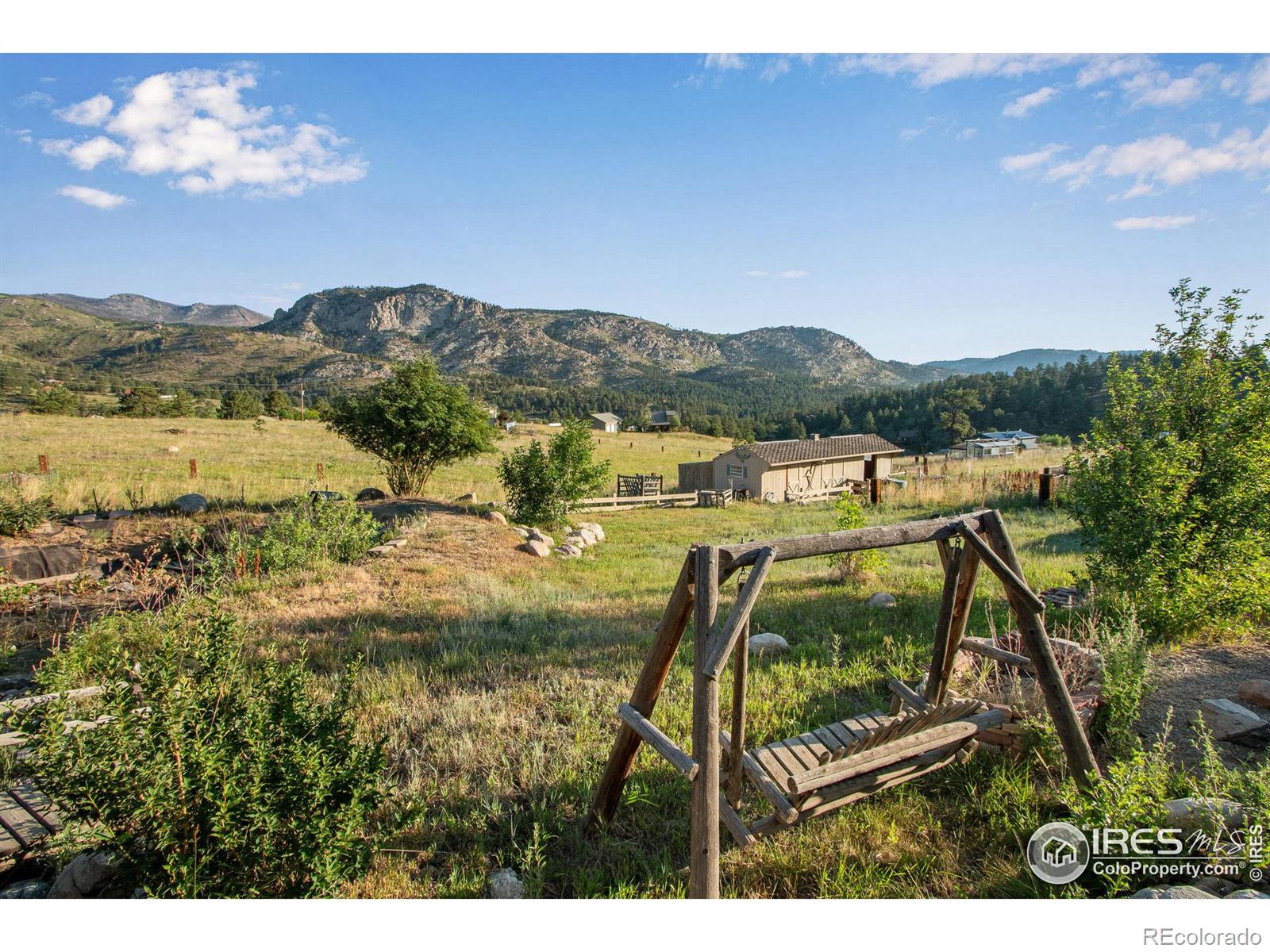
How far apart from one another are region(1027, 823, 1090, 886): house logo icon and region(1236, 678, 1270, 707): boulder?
2.89 metres

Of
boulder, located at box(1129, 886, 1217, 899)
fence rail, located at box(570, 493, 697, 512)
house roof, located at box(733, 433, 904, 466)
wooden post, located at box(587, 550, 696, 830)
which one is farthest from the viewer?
house roof, located at box(733, 433, 904, 466)

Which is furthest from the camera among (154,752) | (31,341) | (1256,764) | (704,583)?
(31,341)

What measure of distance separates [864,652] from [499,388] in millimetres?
125766

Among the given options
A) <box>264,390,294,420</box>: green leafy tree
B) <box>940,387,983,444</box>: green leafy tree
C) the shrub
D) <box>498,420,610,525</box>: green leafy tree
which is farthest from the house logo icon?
<box>940,387,983,444</box>: green leafy tree

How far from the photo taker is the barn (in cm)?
2933

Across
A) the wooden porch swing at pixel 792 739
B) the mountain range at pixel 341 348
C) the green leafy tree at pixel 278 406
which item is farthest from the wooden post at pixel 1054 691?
the mountain range at pixel 341 348

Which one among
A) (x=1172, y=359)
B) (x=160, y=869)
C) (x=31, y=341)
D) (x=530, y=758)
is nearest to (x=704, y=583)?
(x=530, y=758)

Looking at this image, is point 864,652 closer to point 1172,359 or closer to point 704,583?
point 704,583

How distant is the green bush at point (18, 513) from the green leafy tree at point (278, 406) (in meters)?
47.5

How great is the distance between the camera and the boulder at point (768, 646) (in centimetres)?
655

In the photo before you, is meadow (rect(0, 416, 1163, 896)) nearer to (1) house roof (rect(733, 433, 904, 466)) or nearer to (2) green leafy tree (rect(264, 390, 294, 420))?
(1) house roof (rect(733, 433, 904, 466))

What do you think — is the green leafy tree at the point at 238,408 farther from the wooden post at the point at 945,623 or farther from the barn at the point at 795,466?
the wooden post at the point at 945,623

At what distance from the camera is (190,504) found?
1338 cm

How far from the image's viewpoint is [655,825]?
3812mm
